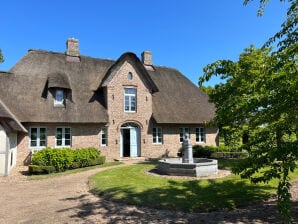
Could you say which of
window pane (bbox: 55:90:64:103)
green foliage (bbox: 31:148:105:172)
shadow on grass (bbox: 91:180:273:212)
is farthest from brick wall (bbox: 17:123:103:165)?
shadow on grass (bbox: 91:180:273:212)

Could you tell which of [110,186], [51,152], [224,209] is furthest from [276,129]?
[51,152]

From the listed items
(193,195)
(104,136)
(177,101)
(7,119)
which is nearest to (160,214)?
(193,195)

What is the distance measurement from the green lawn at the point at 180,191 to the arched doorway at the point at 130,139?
868 centimetres

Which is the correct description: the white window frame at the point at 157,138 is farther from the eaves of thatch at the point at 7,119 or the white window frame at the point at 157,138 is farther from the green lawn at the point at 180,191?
the eaves of thatch at the point at 7,119

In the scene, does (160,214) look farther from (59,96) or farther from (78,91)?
(78,91)

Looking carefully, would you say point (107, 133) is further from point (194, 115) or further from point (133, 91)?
point (194, 115)

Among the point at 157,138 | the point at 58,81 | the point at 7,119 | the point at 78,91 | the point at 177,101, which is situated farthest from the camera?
the point at 177,101

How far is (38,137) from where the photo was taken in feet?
58.6

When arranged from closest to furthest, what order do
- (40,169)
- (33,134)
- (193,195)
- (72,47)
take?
(193,195)
(40,169)
(33,134)
(72,47)

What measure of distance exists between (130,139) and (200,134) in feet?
Result: 22.7

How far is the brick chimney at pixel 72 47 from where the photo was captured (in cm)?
2262

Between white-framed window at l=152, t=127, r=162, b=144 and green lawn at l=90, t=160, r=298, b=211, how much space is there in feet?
32.3

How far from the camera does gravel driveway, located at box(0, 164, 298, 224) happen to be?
6828 mm

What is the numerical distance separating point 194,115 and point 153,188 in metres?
14.2
